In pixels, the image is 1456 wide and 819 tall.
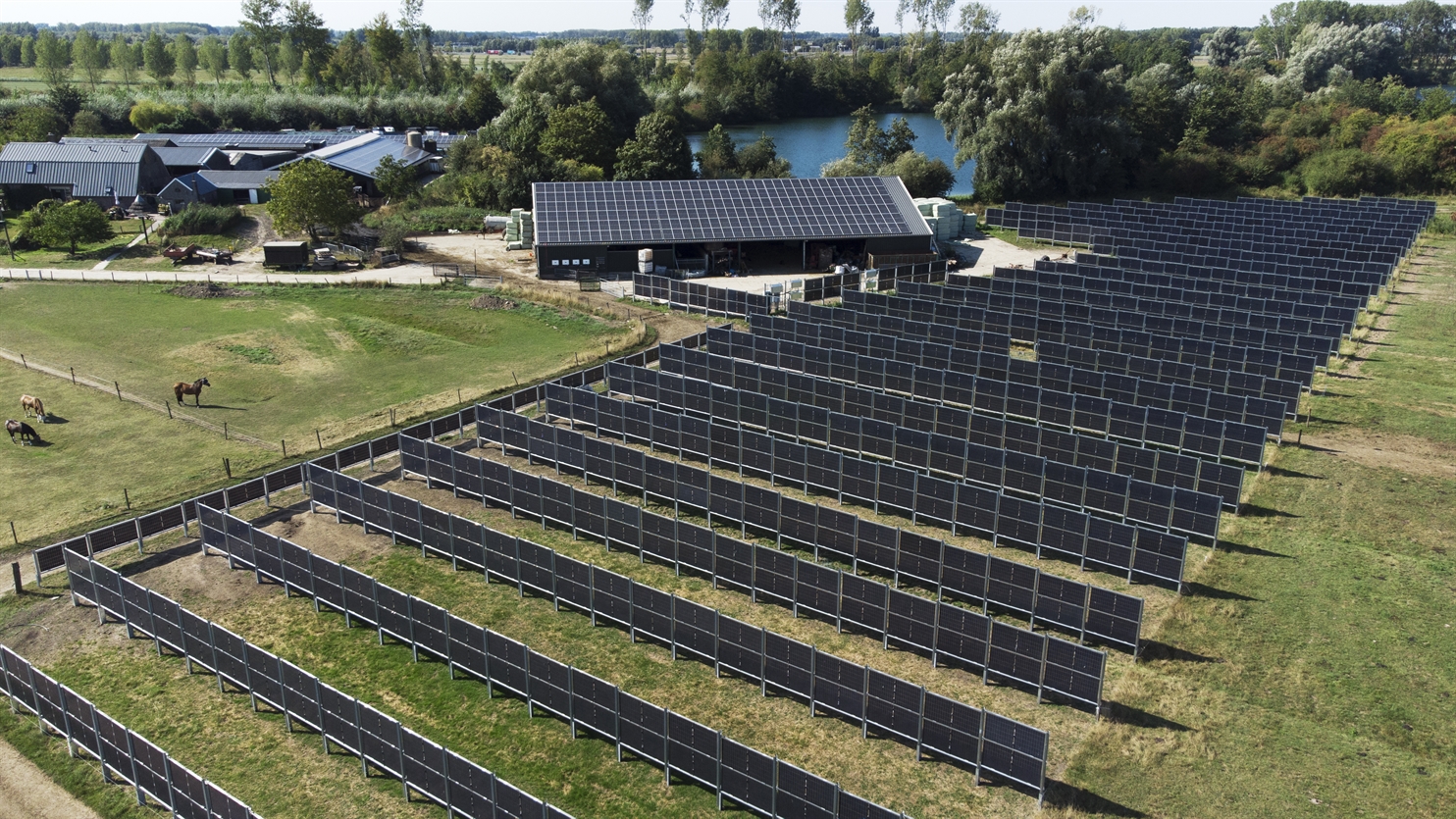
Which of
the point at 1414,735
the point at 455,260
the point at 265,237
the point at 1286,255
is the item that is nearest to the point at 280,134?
the point at 265,237

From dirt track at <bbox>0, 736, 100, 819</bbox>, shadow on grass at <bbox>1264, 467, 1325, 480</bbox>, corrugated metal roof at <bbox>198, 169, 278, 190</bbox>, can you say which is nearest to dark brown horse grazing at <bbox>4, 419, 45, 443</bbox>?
dirt track at <bbox>0, 736, 100, 819</bbox>

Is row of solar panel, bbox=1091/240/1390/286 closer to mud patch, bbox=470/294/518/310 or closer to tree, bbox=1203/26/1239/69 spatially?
mud patch, bbox=470/294/518/310

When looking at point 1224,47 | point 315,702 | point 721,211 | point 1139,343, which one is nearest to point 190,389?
point 315,702

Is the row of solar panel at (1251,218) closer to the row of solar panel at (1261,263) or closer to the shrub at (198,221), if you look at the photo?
the row of solar panel at (1261,263)

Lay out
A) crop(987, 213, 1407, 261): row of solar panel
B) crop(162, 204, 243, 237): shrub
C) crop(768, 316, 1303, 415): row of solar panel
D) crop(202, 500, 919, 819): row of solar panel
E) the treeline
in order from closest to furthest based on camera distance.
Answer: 1. crop(202, 500, 919, 819): row of solar panel
2. crop(768, 316, 1303, 415): row of solar panel
3. crop(987, 213, 1407, 261): row of solar panel
4. crop(162, 204, 243, 237): shrub
5. the treeline

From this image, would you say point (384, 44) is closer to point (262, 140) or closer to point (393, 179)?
point (262, 140)

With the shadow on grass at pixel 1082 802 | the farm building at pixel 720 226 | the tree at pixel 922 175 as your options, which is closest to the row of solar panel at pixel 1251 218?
the tree at pixel 922 175
